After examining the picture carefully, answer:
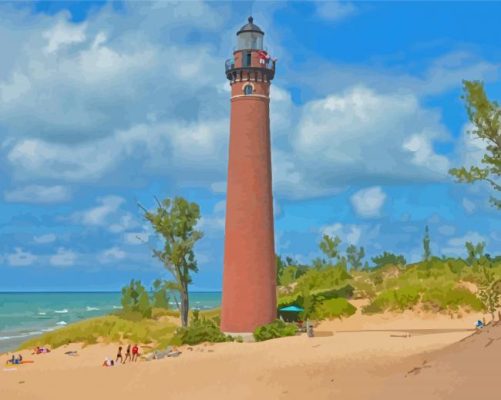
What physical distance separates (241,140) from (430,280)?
22786mm

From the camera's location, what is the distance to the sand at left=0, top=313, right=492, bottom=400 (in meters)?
19.5

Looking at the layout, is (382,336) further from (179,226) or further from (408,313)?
(179,226)

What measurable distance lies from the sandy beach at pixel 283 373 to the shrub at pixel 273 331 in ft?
7.76

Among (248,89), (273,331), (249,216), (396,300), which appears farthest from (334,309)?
(248,89)

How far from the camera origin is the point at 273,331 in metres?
36.3

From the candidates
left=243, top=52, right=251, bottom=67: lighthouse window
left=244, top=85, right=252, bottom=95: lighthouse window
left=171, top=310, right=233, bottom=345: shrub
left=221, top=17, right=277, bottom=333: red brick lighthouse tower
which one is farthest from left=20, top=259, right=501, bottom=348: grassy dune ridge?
left=243, top=52, right=251, bottom=67: lighthouse window

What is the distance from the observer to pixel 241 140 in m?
37.1

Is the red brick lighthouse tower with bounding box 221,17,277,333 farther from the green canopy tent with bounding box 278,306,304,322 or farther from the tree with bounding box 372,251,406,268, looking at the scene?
the tree with bounding box 372,251,406,268

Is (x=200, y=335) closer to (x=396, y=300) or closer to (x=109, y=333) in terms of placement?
(x=109, y=333)

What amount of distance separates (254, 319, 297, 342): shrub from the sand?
2337 millimetres

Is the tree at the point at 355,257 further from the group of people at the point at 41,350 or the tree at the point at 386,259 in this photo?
the group of people at the point at 41,350

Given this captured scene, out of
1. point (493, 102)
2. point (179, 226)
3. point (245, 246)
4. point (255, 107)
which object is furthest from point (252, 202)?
point (493, 102)

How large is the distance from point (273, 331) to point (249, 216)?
6791mm

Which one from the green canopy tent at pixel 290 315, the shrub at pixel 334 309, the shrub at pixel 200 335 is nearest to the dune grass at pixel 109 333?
the shrub at pixel 200 335
